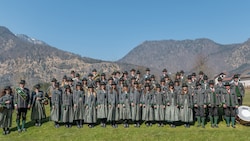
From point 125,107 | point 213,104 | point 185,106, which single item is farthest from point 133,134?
point 213,104

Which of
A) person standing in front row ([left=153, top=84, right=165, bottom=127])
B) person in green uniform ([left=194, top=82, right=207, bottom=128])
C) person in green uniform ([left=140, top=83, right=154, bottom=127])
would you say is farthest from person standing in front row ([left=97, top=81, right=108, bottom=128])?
person in green uniform ([left=194, top=82, right=207, bottom=128])

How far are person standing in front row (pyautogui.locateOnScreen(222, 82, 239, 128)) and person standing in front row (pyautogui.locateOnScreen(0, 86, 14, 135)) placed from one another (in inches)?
422

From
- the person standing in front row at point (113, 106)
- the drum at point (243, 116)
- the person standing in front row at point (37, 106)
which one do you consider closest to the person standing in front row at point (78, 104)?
the person standing in front row at point (113, 106)

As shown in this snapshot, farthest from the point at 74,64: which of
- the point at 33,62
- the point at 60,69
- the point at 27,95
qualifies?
the point at 27,95

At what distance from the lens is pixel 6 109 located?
42.1 feet

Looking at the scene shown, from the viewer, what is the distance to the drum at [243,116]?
525 inches

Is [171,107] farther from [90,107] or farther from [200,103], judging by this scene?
[90,107]

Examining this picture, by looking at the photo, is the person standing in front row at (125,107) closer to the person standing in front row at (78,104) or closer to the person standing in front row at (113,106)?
the person standing in front row at (113,106)

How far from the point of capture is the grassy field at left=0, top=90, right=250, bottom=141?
1147cm

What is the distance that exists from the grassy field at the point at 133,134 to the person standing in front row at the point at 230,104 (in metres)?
0.52

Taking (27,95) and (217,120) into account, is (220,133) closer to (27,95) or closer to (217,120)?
(217,120)

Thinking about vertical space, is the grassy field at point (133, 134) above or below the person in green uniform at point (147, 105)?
below

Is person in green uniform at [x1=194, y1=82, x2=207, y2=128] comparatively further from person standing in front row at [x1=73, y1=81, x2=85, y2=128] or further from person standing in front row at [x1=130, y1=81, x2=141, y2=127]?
person standing in front row at [x1=73, y1=81, x2=85, y2=128]

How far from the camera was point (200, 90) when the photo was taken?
13531 millimetres
